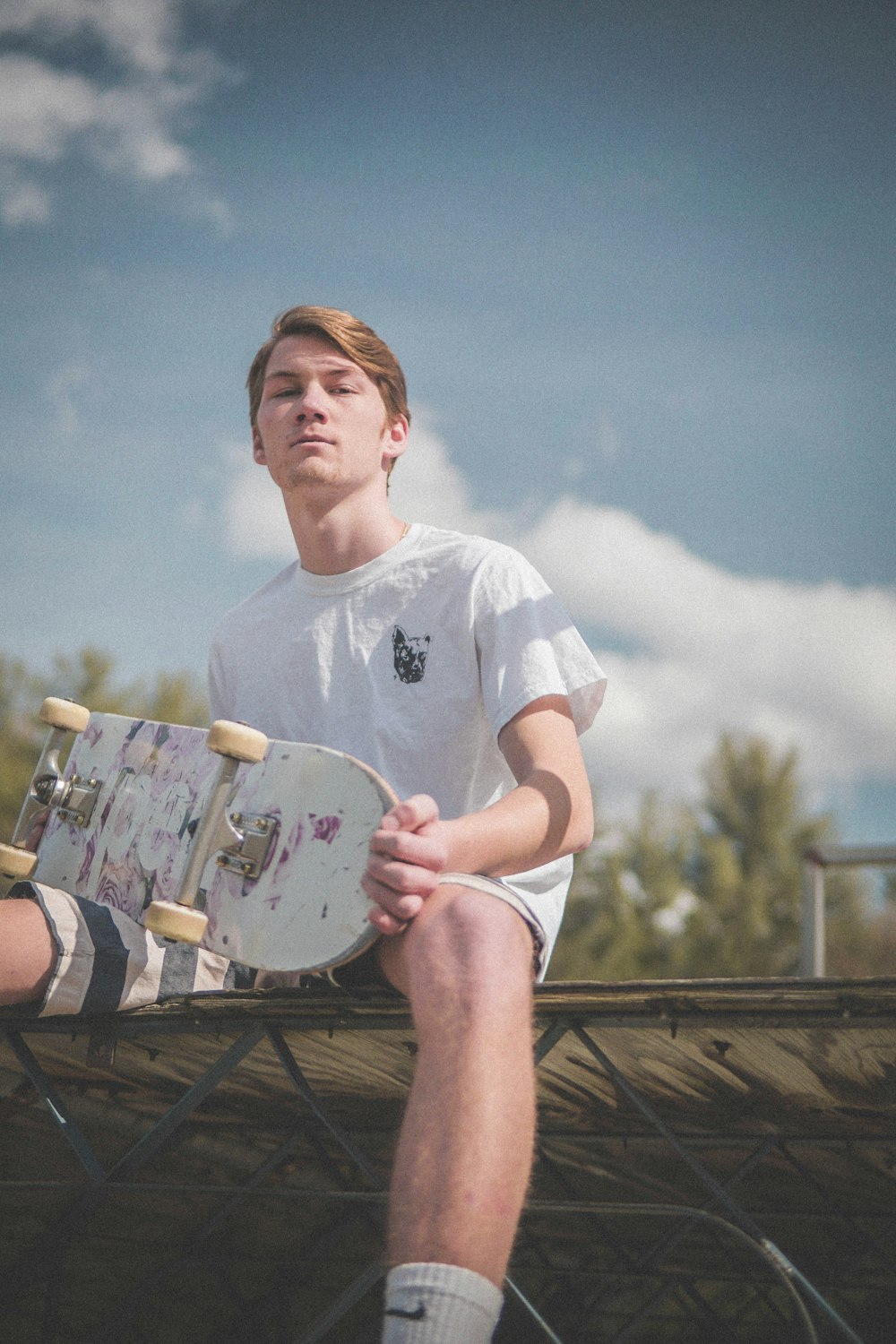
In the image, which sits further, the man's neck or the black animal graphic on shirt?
the man's neck

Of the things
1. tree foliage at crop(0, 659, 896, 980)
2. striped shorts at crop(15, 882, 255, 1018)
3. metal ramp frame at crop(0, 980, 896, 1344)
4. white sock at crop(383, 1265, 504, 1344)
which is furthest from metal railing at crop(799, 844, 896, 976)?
tree foliage at crop(0, 659, 896, 980)

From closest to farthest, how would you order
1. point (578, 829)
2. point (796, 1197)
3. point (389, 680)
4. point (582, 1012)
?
1. point (582, 1012)
2. point (578, 829)
3. point (389, 680)
4. point (796, 1197)

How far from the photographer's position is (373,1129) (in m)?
2.49

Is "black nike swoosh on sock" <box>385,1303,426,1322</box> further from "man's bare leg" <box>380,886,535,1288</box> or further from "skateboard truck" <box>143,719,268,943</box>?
"skateboard truck" <box>143,719,268,943</box>

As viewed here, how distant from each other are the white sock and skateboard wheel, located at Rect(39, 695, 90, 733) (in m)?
1.40

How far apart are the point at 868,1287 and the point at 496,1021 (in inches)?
70.5

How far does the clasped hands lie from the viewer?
1.43 meters

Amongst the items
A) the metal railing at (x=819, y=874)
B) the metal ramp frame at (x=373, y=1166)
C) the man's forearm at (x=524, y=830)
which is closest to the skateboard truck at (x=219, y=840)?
the metal ramp frame at (x=373, y=1166)

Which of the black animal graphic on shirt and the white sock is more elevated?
the black animal graphic on shirt

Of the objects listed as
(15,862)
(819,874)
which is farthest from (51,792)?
(819,874)

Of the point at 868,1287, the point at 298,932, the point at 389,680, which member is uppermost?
the point at 389,680

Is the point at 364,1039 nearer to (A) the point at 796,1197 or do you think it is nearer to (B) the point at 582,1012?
(B) the point at 582,1012

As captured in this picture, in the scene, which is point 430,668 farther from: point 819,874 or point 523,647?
point 819,874

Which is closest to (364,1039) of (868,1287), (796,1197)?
(796,1197)
